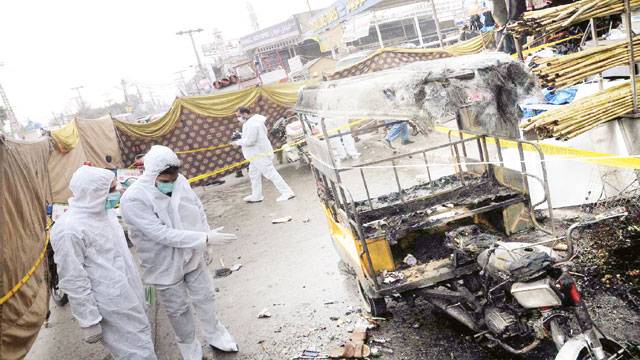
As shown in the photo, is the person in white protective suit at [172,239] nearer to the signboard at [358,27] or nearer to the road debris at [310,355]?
the road debris at [310,355]

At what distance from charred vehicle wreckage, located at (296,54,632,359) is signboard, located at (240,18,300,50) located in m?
33.4

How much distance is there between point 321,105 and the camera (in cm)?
400

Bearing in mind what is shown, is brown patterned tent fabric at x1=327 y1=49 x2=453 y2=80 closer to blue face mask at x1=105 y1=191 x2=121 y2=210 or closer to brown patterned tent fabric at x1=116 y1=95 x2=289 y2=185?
brown patterned tent fabric at x1=116 y1=95 x2=289 y2=185

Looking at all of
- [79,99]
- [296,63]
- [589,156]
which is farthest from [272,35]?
[79,99]

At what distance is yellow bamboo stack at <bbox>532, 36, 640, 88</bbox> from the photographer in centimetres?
362

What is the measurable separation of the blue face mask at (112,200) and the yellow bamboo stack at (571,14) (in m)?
4.09

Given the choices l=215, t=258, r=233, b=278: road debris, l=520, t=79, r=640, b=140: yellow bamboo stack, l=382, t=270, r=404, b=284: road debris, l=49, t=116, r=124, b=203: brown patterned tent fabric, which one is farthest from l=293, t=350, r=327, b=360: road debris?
l=49, t=116, r=124, b=203: brown patterned tent fabric

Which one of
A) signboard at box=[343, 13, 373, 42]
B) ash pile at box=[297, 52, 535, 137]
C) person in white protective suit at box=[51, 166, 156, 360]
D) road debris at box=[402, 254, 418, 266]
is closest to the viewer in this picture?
ash pile at box=[297, 52, 535, 137]

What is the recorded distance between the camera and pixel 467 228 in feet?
12.2

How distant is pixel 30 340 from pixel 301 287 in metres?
2.87

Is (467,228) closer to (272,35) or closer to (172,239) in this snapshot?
(172,239)

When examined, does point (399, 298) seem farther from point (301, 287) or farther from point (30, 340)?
point (30, 340)

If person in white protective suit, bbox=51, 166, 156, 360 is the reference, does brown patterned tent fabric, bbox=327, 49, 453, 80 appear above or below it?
above

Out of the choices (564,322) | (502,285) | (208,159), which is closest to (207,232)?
(502,285)
